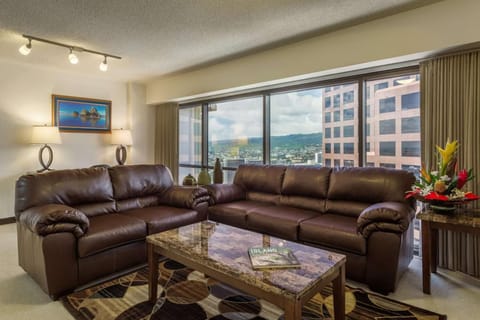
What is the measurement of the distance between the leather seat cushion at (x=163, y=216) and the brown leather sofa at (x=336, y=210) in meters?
0.39

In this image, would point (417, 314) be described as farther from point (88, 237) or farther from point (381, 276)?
point (88, 237)

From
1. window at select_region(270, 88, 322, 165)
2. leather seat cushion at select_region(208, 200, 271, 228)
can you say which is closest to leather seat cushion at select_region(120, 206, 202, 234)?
leather seat cushion at select_region(208, 200, 271, 228)

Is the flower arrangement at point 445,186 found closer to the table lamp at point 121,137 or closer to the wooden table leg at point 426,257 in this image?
the wooden table leg at point 426,257

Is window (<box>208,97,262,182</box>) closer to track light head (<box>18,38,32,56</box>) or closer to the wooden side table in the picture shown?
the wooden side table

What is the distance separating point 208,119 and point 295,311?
439cm

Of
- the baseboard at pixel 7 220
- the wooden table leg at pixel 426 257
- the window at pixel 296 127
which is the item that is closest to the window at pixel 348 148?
the window at pixel 296 127

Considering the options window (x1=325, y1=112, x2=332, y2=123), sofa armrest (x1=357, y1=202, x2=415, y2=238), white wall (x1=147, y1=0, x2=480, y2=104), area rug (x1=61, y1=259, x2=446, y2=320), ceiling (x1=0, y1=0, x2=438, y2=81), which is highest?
ceiling (x1=0, y1=0, x2=438, y2=81)

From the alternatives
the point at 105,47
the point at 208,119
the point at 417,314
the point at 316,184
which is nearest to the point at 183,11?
the point at 105,47

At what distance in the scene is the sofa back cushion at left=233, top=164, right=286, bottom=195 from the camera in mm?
3586

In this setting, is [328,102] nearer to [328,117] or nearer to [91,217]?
[328,117]

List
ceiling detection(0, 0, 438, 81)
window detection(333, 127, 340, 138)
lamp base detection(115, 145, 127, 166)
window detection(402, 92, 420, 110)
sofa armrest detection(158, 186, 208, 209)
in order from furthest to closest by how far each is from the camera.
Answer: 1. lamp base detection(115, 145, 127, 166)
2. window detection(333, 127, 340, 138)
3. sofa armrest detection(158, 186, 208, 209)
4. window detection(402, 92, 420, 110)
5. ceiling detection(0, 0, 438, 81)

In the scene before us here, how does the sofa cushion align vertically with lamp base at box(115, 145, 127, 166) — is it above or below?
below

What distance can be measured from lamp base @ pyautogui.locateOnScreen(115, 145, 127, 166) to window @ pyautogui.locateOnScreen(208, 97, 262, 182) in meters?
1.72

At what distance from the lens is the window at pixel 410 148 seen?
307cm
